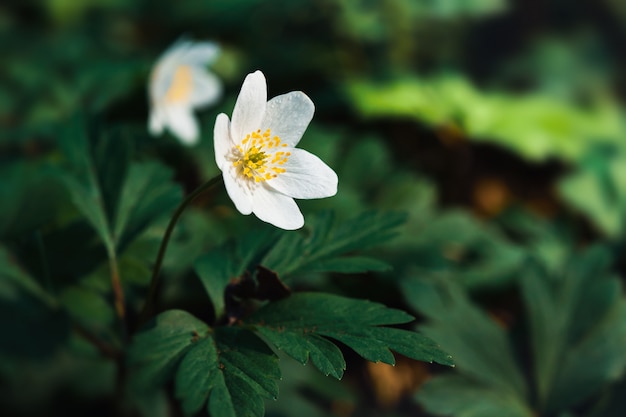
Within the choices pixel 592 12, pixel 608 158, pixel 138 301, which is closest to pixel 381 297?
pixel 138 301

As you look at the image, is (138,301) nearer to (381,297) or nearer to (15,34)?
(381,297)

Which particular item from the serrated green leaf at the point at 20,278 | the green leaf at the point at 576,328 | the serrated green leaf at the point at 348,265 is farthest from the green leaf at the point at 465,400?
the serrated green leaf at the point at 20,278

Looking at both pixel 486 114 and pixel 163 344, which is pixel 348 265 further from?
pixel 486 114

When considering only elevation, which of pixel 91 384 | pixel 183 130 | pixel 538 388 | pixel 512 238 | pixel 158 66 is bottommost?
pixel 91 384

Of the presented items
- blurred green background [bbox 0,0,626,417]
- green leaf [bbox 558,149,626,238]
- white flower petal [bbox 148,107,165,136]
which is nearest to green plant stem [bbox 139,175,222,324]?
blurred green background [bbox 0,0,626,417]

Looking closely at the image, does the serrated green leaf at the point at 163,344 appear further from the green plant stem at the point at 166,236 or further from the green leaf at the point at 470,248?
the green leaf at the point at 470,248

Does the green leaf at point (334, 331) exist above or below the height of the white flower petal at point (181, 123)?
above
